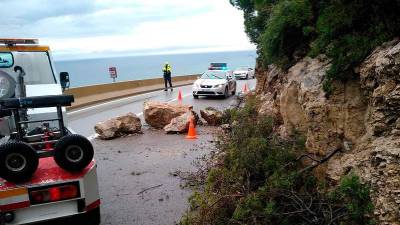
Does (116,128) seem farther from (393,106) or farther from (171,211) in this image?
(393,106)

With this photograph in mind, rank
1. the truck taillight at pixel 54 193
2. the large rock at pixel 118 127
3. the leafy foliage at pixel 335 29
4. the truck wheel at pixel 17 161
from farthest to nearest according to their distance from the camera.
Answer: the large rock at pixel 118 127 → the leafy foliage at pixel 335 29 → the truck taillight at pixel 54 193 → the truck wheel at pixel 17 161

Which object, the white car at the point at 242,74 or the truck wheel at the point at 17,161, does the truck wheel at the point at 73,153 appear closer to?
the truck wheel at the point at 17,161

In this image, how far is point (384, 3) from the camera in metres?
4.95

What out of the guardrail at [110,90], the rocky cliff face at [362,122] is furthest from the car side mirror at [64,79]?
the guardrail at [110,90]

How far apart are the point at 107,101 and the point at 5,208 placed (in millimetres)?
19254

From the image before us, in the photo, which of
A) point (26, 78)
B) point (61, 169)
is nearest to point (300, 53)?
point (61, 169)

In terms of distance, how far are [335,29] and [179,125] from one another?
764 cm

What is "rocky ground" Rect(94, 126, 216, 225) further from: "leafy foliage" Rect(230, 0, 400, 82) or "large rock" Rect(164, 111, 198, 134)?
"leafy foliage" Rect(230, 0, 400, 82)

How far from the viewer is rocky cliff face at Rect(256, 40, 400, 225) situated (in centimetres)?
374

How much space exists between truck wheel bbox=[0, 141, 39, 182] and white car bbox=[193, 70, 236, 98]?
18.9 meters

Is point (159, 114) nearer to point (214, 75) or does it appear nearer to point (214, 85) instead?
point (214, 85)

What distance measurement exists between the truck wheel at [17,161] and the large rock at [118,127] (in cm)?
750

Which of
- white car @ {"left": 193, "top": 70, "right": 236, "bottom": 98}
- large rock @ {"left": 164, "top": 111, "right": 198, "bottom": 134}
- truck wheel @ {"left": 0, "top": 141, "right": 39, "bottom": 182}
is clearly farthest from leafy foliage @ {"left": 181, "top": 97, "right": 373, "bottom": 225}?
white car @ {"left": 193, "top": 70, "right": 236, "bottom": 98}

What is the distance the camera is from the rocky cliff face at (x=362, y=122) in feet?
12.3
